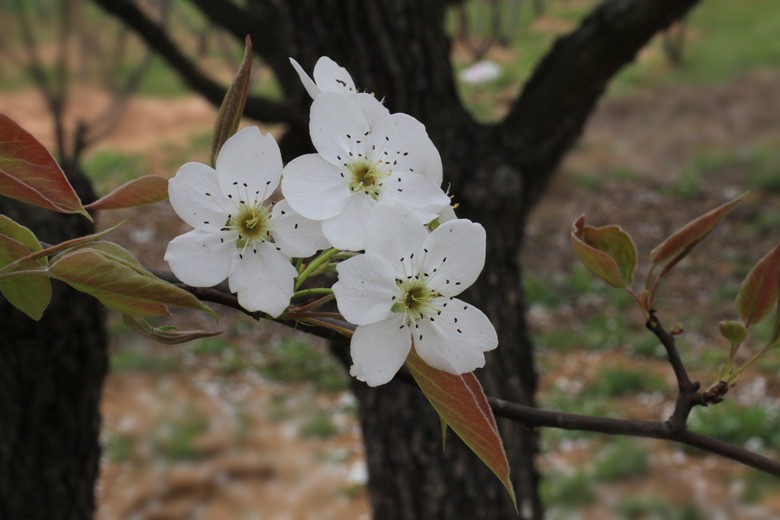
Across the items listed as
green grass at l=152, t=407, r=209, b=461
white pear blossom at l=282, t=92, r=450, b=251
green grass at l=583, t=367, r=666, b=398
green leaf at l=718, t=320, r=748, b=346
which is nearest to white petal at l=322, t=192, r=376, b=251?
white pear blossom at l=282, t=92, r=450, b=251

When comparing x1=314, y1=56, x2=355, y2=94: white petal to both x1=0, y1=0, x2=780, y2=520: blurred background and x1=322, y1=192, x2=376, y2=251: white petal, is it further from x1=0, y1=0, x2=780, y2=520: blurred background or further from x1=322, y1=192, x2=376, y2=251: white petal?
x1=0, y1=0, x2=780, y2=520: blurred background

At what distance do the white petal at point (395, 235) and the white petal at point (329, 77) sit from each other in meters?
0.07

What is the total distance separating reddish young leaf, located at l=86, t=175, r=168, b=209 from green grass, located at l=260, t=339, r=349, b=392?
3.13m

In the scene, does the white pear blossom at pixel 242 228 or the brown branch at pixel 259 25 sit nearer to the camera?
the white pear blossom at pixel 242 228

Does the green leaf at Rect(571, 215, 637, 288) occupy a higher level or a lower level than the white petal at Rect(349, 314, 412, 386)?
higher

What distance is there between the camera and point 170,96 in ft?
23.0

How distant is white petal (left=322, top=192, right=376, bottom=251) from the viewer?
0.35 m

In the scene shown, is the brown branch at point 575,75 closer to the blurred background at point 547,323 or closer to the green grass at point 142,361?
the blurred background at point 547,323

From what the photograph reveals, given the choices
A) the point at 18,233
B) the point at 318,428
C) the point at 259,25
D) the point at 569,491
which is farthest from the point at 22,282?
the point at 318,428

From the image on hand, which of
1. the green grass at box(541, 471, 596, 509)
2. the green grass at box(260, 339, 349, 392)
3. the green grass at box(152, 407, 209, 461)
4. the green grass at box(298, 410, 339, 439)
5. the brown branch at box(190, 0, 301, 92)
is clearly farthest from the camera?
the green grass at box(260, 339, 349, 392)

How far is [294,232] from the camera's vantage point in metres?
0.37

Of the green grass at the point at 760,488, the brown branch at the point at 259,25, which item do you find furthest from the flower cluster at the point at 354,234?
the green grass at the point at 760,488

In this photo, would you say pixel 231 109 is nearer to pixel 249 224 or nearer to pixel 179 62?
pixel 249 224

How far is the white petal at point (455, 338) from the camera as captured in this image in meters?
0.36
